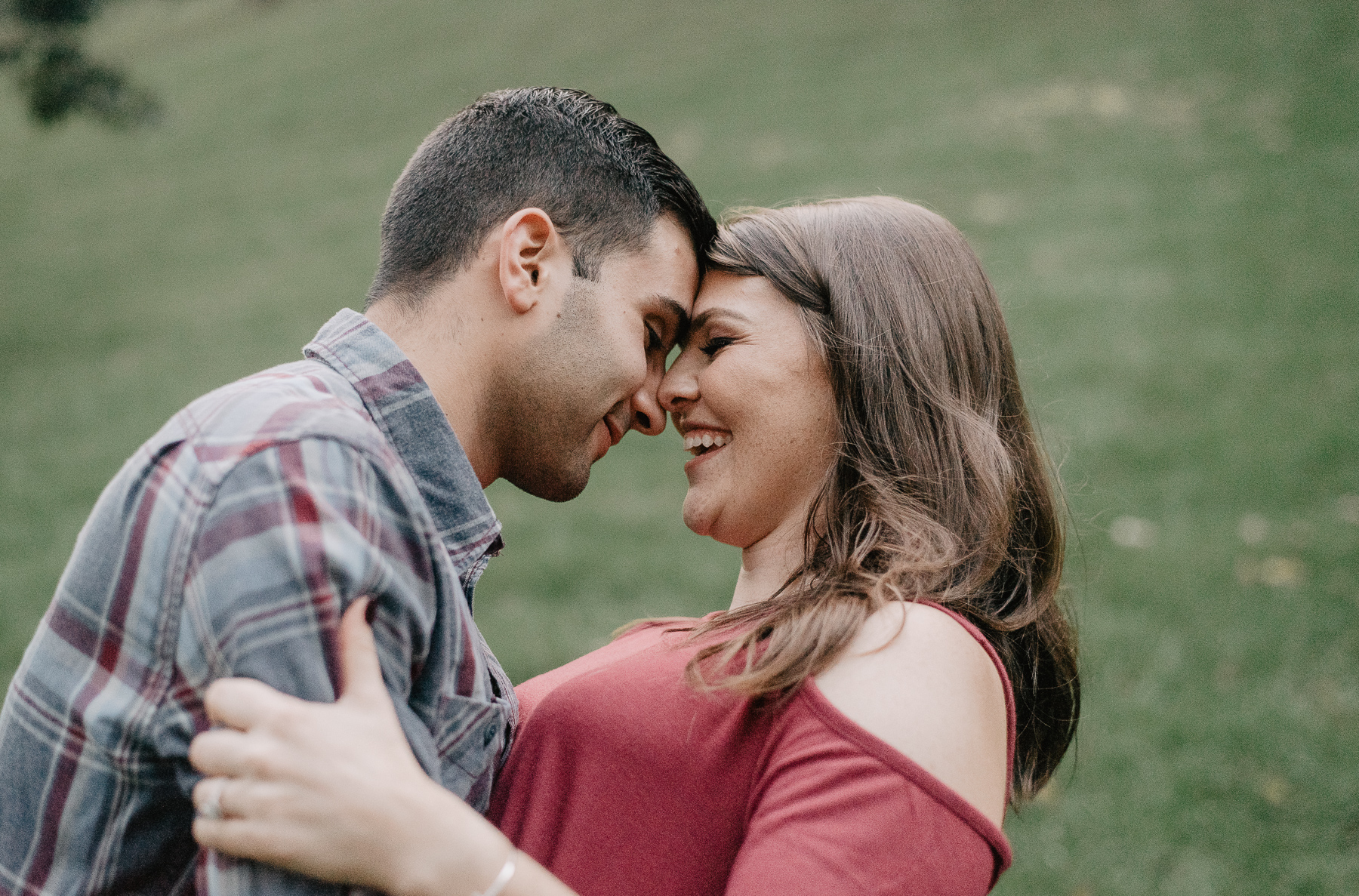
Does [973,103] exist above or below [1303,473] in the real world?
above

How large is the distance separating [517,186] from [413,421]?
65 centimetres

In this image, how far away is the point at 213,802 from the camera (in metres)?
1.62

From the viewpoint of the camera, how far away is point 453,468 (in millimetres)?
2264

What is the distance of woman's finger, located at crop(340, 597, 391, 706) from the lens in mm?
1672

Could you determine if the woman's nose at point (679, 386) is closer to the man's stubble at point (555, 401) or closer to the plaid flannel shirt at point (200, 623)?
the man's stubble at point (555, 401)

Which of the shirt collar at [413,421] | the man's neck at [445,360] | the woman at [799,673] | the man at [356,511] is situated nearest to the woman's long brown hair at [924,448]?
the woman at [799,673]

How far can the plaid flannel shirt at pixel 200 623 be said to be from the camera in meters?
1.62

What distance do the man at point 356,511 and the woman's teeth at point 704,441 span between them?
293 mm

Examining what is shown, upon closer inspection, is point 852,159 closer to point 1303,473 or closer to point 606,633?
point 1303,473

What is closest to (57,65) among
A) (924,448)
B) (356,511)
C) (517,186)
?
(517,186)

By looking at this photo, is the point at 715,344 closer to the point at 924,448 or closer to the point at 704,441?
the point at 704,441

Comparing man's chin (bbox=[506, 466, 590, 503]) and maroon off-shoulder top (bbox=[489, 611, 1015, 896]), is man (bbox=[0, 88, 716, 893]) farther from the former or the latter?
maroon off-shoulder top (bbox=[489, 611, 1015, 896])

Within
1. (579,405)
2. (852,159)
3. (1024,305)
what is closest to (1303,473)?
(1024,305)

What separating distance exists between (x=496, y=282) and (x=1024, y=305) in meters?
8.01
